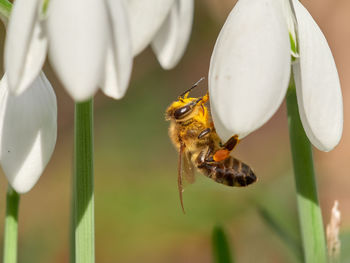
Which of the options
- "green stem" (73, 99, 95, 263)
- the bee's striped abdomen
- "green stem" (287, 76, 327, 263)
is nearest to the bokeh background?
the bee's striped abdomen

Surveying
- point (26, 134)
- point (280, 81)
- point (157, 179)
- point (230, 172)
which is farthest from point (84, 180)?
point (157, 179)

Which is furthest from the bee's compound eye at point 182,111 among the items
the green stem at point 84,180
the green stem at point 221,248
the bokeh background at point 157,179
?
the bokeh background at point 157,179

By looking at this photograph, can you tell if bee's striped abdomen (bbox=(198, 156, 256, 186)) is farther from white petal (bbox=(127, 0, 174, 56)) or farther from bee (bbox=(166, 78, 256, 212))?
white petal (bbox=(127, 0, 174, 56))

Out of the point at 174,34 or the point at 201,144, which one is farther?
the point at 201,144

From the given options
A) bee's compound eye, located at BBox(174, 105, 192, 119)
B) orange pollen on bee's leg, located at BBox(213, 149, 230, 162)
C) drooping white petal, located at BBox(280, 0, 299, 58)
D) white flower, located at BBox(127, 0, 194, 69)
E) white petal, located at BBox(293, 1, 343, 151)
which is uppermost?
white flower, located at BBox(127, 0, 194, 69)

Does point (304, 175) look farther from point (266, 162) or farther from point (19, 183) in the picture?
point (266, 162)

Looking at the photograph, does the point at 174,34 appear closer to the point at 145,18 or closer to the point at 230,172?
the point at 145,18

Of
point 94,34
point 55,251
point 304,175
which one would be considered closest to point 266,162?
point 55,251
